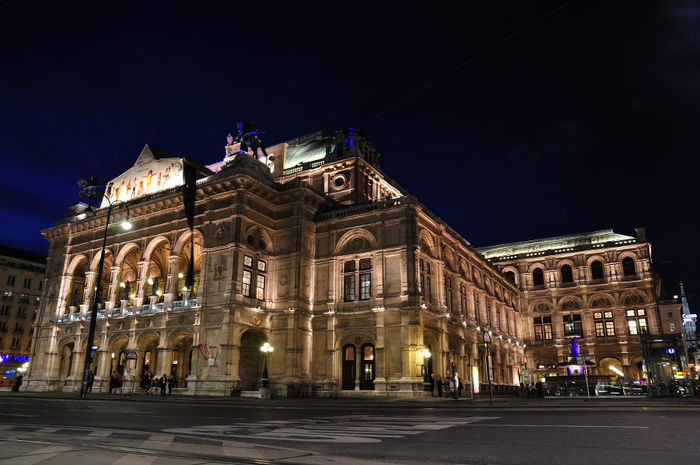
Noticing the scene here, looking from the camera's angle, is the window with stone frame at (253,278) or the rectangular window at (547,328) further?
the rectangular window at (547,328)

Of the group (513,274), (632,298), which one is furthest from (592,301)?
(513,274)

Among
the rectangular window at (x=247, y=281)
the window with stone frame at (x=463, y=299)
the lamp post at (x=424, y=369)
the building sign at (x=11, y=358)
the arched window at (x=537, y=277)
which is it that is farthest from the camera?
the arched window at (x=537, y=277)

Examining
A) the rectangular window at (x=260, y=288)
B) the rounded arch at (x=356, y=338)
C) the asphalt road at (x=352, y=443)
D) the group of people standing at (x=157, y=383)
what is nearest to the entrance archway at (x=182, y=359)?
the group of people standing at (x=157, y=383)

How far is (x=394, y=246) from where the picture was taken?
37.4 m

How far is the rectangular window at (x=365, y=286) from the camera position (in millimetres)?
38312

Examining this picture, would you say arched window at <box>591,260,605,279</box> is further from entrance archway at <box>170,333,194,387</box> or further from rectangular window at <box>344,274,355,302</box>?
entrance archway at <box>170,333,194,387</box>

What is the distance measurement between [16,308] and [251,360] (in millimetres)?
52086

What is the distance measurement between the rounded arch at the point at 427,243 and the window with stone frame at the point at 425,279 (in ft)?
3.45

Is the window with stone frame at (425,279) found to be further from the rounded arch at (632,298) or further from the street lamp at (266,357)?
the rounded arch at (632,298)

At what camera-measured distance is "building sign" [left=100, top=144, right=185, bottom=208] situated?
143 ft

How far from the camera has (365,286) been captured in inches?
1521

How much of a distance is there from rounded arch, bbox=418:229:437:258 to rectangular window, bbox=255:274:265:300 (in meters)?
12.3

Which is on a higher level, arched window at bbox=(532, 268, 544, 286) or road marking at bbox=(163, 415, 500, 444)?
Answer: arched window at bbox=(532, 268, 544, 286)

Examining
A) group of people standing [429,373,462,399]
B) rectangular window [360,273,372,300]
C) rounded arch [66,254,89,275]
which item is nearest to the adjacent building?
rounded arch [66,254,89,275]
